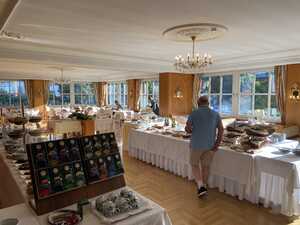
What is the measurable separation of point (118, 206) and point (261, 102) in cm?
728

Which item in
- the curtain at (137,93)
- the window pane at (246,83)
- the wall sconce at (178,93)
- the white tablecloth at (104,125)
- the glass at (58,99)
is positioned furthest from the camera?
the glass at (58,99)

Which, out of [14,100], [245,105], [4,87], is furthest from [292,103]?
[4,87]

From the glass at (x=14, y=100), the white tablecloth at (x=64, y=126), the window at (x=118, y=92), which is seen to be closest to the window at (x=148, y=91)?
the window at (x=118, y=92)

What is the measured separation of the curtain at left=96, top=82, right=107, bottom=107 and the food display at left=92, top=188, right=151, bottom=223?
46.1ft

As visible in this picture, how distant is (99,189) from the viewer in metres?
1.55

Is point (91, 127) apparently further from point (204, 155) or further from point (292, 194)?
point (292, 194)

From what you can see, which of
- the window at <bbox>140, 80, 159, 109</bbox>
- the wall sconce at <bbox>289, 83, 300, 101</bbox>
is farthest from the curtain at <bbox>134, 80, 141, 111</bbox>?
the wall sconce at <bbox>289, 83, 300, 101</bbox>

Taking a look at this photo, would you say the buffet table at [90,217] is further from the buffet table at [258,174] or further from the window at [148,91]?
the window at [148,91]

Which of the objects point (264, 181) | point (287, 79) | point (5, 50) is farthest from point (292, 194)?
point (5, 50)

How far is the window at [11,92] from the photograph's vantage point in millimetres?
12070

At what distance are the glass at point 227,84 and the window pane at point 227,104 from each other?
0.20 m

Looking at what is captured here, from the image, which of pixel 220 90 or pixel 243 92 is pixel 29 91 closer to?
pixel 220 90

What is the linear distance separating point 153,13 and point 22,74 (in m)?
10.9

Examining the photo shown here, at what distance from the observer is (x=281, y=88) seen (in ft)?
21.4
